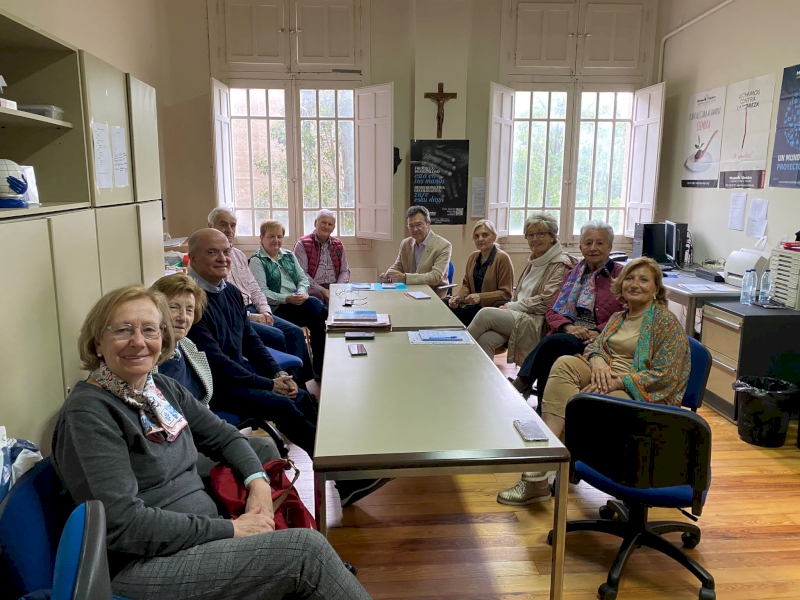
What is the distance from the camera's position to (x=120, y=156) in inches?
104

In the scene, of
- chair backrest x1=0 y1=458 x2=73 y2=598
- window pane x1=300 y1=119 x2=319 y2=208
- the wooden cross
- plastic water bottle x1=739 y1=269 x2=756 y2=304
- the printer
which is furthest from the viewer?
window pane x1=300 y1=119 x2=319 y2=208

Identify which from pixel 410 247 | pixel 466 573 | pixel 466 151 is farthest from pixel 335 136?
pixel 466 573

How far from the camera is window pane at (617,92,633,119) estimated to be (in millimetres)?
6383

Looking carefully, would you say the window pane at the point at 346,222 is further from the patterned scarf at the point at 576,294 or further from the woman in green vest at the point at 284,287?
the patterned scarf at the point at 576,294

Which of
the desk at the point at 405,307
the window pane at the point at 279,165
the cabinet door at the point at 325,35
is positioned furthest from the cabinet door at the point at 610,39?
the desk at the point at 405,307

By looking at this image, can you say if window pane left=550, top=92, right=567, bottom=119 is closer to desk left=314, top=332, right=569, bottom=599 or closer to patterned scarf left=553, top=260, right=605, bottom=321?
patterned scarf left=553, top=260, right=605, bottom=321

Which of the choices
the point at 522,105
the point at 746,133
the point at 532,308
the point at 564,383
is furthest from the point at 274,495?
the point at 522,105

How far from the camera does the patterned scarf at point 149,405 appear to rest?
1.42 m

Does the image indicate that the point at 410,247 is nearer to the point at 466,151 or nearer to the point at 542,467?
the point at 466,151

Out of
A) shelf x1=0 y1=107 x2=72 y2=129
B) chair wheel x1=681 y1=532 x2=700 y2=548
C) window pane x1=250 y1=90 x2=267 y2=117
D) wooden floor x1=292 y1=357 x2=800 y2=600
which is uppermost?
window pane x1=250 y1=90 x2=267 y2=117

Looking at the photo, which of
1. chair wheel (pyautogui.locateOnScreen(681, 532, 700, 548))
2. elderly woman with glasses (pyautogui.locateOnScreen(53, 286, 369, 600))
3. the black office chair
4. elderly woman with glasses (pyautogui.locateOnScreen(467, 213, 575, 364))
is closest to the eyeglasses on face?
elderly woman with glasses (pyautogui.locateOnScreen(53, 286, 369, 600))

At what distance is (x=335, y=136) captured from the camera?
250 inches

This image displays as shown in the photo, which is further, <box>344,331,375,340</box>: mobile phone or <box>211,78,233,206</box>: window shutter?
<box>211,78,233,206</box>: window shutter

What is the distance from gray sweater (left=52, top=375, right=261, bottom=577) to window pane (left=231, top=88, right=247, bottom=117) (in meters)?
5.41
